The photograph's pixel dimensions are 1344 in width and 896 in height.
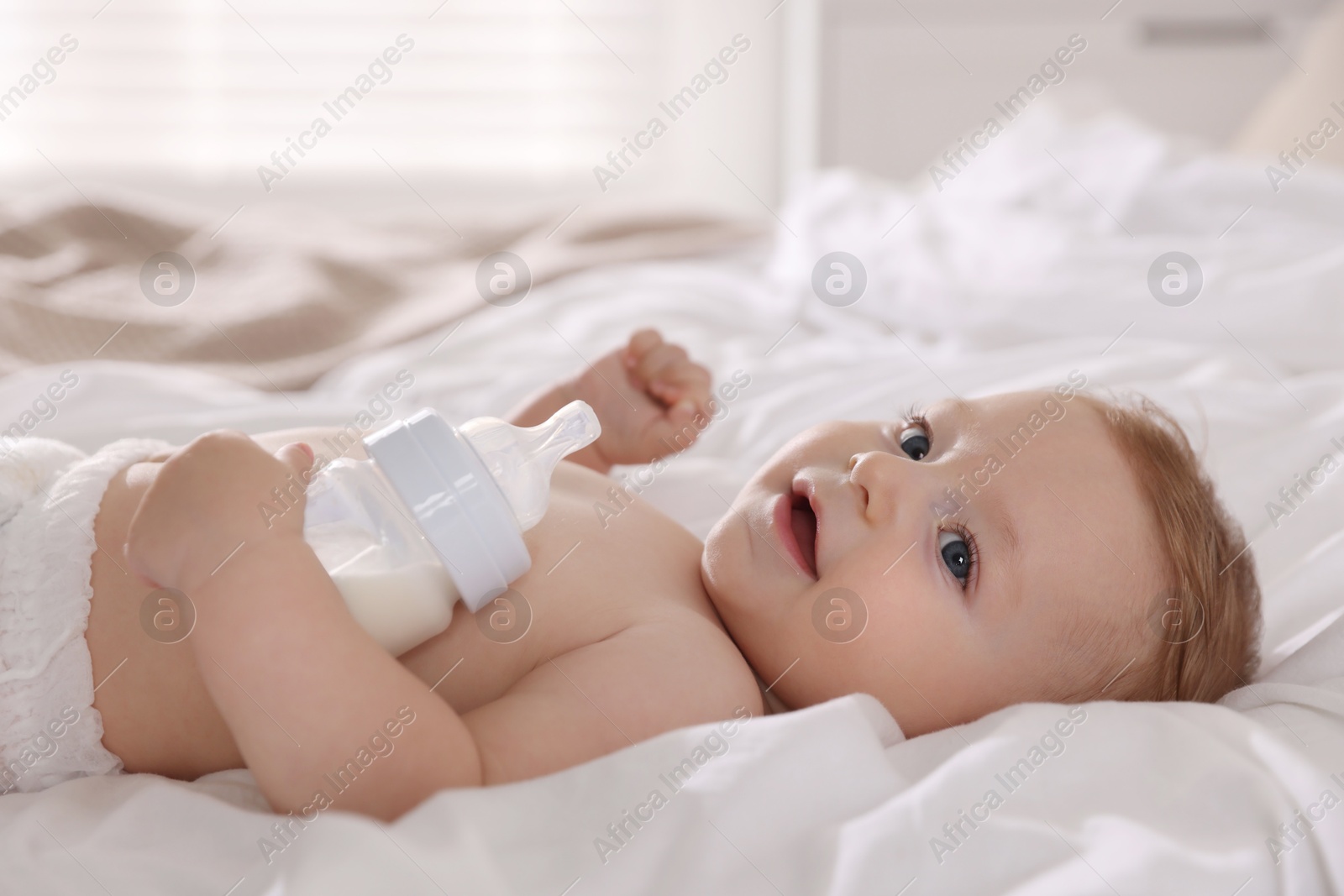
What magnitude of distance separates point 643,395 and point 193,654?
582 mm

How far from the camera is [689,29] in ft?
11.7

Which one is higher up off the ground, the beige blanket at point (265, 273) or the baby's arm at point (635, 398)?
the beige blanket at point (265, 273)

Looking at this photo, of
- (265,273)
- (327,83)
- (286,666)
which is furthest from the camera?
(327,83)

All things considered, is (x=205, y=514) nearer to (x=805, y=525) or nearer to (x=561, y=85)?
(x=805, y=525)

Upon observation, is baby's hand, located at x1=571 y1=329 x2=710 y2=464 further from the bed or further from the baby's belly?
the baby's belly

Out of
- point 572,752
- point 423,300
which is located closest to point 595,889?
point 572,752

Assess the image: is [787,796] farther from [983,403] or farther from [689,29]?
[689,29]

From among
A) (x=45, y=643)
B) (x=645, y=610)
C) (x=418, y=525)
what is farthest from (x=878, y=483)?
(x=45, y=643)

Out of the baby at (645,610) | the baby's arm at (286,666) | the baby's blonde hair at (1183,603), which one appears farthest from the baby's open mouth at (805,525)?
the baby's arm at (286,666)

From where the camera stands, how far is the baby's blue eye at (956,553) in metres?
0.84

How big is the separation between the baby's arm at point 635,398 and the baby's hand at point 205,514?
49 cm

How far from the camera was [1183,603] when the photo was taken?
0.83 metres

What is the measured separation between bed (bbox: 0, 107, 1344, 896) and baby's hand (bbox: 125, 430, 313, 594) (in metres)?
0.17

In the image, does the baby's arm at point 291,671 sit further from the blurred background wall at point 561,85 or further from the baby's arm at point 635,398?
the blurred background wall at point 561,85
